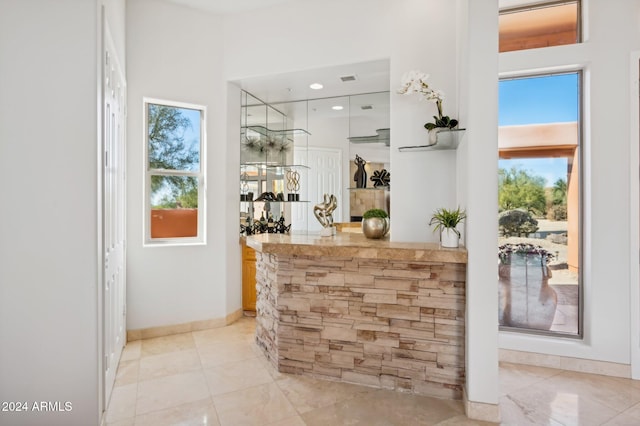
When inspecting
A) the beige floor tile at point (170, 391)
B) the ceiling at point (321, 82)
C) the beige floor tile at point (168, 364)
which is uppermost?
the ceiling at point (321, 82)

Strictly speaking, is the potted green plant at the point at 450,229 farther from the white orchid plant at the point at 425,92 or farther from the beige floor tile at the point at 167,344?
the beige floor tile at the point at 167,344

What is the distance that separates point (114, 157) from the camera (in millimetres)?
2850

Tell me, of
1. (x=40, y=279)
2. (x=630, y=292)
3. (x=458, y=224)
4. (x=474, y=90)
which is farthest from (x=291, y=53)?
(x=630, y=292)

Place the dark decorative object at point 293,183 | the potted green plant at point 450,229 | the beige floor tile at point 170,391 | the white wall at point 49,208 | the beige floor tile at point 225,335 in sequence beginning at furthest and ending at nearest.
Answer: the dark decorative object at point 293,183 < the beige floor tile at point 225,335 < the potted green plant at point 450,229 < the beige floor tile at point 170,391 < the white wall at point 49,208

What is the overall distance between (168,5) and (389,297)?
3.70 meters

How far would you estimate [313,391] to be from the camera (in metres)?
2.60

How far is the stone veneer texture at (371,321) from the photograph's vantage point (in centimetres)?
251

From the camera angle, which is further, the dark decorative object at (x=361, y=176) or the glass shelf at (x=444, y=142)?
the dark decorative object at (x=361, y=176)

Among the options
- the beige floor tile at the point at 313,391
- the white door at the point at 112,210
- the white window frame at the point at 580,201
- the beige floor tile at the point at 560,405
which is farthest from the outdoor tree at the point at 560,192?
the white door at the point at 112,210

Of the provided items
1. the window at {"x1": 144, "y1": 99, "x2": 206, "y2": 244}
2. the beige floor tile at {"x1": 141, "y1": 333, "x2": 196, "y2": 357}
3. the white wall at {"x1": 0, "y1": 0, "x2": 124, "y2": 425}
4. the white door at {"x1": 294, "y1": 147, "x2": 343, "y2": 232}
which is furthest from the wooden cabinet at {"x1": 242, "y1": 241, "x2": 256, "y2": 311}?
the white wall at {"x1": 0, "y1": 0, "x2": 124, "y2": 425}

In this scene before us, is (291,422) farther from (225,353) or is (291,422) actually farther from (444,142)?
(444,142)

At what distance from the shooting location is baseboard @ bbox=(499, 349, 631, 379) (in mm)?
2871

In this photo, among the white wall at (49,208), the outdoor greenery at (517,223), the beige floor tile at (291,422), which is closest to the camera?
the white wall at (49,208)

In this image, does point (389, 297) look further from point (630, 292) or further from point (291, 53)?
point (291, 53)
